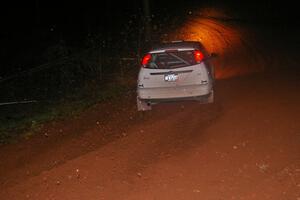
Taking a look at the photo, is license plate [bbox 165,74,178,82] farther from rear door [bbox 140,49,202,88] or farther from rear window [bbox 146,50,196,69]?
rear window [bbox 146,50,196,69]

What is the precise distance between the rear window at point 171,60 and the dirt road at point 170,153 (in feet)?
4.18

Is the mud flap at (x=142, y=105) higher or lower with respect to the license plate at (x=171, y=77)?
lower

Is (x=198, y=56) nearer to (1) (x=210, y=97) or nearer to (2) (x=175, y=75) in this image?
(2) (x=175, y=75)

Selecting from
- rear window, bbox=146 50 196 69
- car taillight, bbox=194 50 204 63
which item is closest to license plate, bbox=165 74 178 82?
rear window, bbox=146 50 196 69

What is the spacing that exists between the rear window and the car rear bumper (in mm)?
535

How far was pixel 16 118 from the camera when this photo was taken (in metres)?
14.3

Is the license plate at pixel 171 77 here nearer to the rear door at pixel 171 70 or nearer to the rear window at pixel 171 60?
the rear door at pixel 171 70

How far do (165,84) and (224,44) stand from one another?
14.3 metres

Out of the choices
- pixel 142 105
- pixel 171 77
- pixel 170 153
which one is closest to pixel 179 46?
pixel 171 77

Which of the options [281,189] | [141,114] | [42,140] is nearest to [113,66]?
[141,114]

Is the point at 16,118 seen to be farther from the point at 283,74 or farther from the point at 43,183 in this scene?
the point at 283,74

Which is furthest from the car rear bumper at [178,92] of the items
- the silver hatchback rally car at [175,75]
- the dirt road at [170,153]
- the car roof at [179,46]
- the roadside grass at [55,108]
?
the roadside grass at [55,108]

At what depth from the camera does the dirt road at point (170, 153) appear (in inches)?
294

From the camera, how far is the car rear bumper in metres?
11.5
